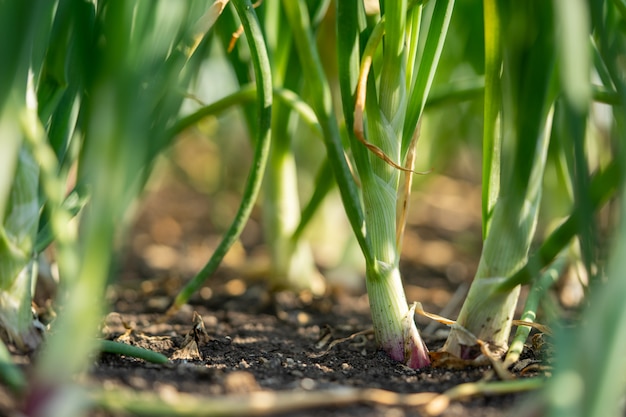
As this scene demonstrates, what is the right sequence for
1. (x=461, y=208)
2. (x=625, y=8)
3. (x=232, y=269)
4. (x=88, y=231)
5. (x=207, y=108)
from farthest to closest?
(x=461, y=208) < (x=232, y=269) < (x=207, y=108) < (x=625, y=8) < (x=88, y=231)

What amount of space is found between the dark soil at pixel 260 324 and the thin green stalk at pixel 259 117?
119 millimetres

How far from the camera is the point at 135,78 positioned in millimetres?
531

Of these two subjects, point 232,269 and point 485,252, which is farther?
point 232,269

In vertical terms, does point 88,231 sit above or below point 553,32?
below

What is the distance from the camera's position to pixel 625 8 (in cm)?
74

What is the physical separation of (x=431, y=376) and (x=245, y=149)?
1775 mm

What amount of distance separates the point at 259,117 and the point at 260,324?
37cm

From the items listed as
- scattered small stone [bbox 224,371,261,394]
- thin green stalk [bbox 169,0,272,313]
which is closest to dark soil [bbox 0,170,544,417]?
scattered small stone [bbox 224,371,261,394]

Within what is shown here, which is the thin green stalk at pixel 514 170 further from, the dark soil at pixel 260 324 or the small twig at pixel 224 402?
the small twig at pixel 224 402

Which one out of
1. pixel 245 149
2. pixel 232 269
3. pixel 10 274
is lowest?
pixel 232 269

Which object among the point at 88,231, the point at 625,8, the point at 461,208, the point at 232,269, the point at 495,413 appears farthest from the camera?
the point at 461,208

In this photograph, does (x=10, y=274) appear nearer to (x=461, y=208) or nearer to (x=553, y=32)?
(x=553, y=32)

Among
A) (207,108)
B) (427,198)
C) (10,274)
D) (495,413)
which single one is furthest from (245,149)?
(495,413)

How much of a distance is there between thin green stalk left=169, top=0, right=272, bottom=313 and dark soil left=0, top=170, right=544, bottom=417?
12 cm
